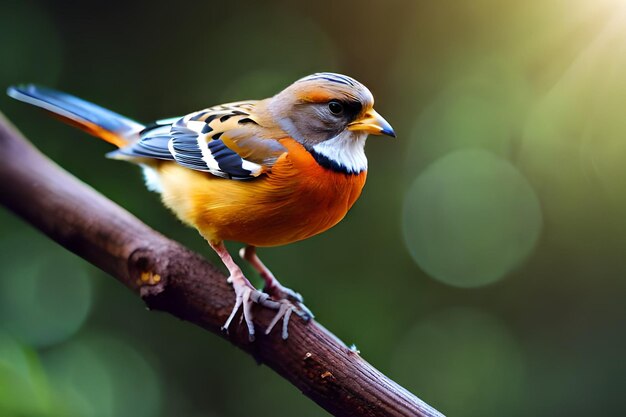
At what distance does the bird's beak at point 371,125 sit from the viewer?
188cm

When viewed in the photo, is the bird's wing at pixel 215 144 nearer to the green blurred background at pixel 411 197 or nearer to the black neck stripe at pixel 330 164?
the black neck stripe at pixel 330 164

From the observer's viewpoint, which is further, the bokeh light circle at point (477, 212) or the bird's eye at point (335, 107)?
the bokeh light circle at point (477, 212)

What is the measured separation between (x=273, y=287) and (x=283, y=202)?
370 millimetres

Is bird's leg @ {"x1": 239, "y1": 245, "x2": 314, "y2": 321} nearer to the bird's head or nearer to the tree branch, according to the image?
the tree branch

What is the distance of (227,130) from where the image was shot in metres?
2.22

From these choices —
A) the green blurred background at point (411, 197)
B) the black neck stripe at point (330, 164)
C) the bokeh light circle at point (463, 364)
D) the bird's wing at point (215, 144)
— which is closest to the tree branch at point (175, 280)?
the bird's wing at point (215, 144)

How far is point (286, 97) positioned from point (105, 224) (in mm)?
655

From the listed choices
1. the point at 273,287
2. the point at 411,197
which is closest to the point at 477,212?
the point at 411,197

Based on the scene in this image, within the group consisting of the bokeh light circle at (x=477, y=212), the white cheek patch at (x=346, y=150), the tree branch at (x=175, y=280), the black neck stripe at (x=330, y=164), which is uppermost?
the bokeh light circle at (x=477, y=212)

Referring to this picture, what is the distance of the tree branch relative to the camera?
180cm

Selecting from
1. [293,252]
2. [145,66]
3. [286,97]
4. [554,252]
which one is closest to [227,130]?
[286,97]

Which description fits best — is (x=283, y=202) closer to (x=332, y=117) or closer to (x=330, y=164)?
(x=330, y=164)

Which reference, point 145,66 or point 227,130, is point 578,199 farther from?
point 145,66

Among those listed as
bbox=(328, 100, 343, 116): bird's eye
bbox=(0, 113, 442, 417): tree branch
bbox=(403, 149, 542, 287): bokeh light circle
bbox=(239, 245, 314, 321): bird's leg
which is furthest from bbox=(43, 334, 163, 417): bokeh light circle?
bbox=(328, 100, 343, 116): bird's eye
